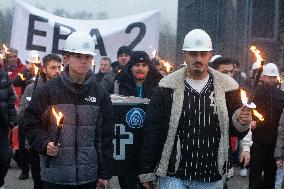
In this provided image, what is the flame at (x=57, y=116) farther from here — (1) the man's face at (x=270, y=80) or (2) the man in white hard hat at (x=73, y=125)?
(1) the man's face at (x=270, y=80)

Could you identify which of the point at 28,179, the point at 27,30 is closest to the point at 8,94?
the point at 28,179

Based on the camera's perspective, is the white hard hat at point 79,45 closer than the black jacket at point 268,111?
Yes

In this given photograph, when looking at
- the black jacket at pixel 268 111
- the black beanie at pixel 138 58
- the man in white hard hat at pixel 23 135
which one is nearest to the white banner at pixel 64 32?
the man in white hard hat at pixel 23 135

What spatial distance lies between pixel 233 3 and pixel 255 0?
3.52 ft

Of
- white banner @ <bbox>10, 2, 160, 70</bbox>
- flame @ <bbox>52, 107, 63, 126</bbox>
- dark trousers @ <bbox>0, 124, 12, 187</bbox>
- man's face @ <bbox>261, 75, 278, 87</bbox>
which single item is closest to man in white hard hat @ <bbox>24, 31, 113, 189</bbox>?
flame @ <bbox>52, 107, 63, 126</bbox>

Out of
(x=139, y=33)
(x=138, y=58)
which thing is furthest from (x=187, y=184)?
(x=139, y=33)

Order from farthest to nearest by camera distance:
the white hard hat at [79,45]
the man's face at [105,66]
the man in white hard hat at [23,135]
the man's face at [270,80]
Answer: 1. the man's face at [105,66]
2. the man in white hard hat at [23,135]
3. the man's face at [270,80]
4. the white hard hat at [79,45]

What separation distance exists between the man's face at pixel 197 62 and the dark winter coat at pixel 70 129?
787 millimetres

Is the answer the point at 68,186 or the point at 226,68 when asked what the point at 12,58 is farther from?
the point at 68,186

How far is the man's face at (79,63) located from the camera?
4.35 metres

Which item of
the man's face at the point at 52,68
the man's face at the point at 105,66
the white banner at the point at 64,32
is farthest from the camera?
the white banner at the point at 64,32

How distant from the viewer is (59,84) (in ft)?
14.4

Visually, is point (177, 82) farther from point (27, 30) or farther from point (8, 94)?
point (27, 30)

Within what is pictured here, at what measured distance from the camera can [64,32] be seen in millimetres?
12734
